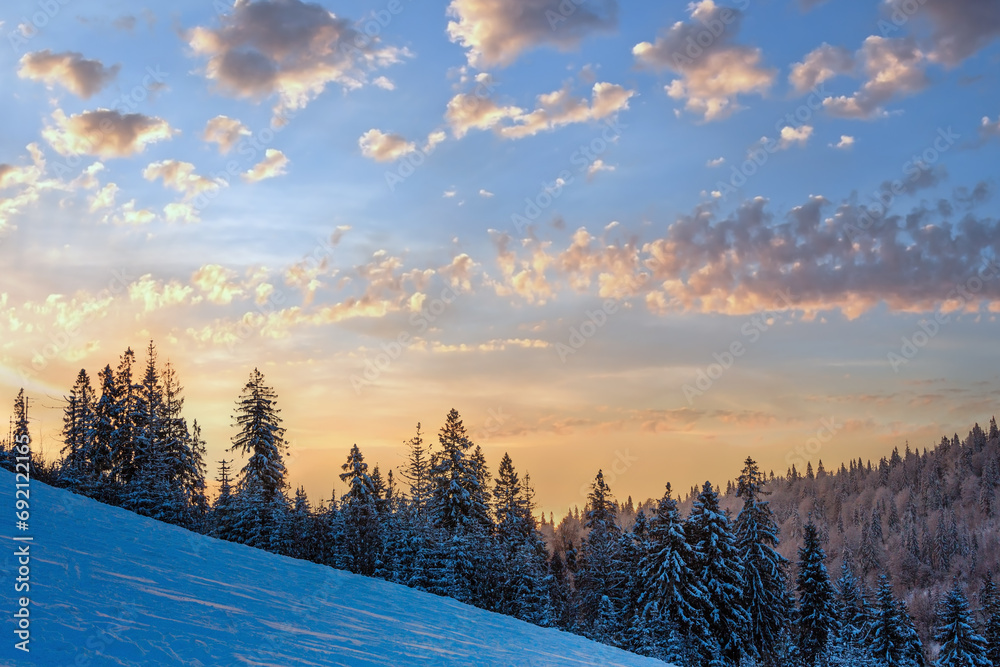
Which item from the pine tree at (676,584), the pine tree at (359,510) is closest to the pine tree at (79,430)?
the pine tree at (359,510)

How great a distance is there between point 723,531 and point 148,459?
41.0 meters

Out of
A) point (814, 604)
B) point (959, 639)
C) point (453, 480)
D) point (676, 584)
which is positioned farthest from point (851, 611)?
point (453, 480)

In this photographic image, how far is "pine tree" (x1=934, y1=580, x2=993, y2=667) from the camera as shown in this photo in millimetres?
55125

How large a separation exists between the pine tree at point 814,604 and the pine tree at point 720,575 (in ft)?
39.5

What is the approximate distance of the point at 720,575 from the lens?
142 ft

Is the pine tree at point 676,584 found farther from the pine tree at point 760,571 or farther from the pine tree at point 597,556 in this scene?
the pine tree at point 597,556

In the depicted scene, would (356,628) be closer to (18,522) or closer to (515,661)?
(515,661)

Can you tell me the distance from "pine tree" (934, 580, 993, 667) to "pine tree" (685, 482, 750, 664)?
2402cm

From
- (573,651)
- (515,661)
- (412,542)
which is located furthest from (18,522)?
(412,542)

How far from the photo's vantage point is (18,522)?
15.1 metres

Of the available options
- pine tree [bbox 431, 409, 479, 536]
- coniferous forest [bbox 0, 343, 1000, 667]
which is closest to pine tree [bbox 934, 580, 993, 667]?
coniferous forest [bbox 0, 343, 1000, 667]

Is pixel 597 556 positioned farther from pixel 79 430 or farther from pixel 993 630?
pixel 79 430

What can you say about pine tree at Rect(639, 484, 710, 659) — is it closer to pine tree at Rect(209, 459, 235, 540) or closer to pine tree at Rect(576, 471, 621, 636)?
pine tree at Rect(576, 471, 621, 636)

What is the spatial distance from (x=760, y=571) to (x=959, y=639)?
23364mm
